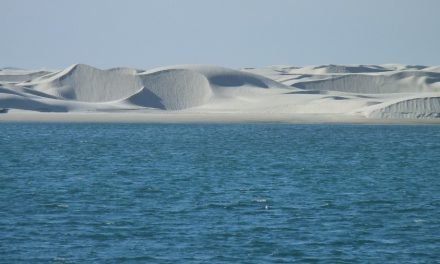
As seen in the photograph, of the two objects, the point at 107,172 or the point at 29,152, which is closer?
the point at 107,172

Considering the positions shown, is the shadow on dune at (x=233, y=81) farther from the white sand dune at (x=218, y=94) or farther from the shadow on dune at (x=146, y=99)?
the shadow on dune at (x=146, y=99)

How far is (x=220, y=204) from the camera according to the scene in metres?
38.7

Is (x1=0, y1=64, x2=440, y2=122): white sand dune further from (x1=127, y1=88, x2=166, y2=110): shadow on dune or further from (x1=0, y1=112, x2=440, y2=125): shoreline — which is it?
(x1=0, y1=112, x2=440, y2=125): shoreline

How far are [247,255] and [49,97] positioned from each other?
408ft

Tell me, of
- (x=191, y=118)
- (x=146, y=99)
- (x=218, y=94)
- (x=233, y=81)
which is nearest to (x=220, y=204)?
(x=191, y=118)

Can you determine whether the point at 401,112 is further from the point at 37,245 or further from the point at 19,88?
the point at 37,245

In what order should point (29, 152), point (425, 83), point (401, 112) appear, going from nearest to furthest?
point (29, 152), point (401, 112), point (425, 83)

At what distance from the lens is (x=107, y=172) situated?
52469 millimetres

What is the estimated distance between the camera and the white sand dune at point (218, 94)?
5098 inches

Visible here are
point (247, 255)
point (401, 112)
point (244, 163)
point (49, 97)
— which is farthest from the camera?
point (49, 97)

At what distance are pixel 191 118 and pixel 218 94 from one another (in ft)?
117

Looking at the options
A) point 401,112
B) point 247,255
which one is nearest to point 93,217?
point 247,255

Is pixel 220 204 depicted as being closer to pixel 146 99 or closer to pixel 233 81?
pixel 146 99

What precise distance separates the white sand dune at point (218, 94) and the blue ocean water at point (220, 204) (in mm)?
54920
